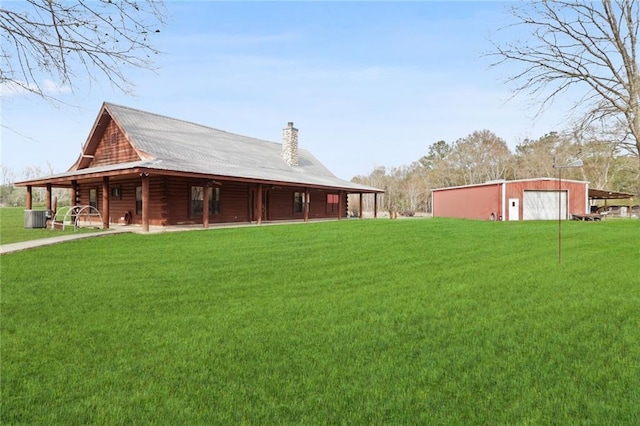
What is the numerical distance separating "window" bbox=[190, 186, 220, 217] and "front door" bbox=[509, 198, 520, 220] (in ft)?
61.6

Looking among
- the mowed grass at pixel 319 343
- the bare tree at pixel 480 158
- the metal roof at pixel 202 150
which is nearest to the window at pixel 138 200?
the metal roof at pixel 202 150

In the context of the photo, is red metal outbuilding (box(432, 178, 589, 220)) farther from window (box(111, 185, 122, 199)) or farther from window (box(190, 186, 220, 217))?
window (box(111, 185, 122, 199))

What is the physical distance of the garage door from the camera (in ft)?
86.2

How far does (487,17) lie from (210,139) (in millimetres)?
16126

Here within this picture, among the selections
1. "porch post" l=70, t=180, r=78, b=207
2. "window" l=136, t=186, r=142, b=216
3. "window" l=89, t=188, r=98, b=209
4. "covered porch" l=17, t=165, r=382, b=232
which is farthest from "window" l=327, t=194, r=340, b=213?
"porch post" l=70, t=180, r=78, b=207

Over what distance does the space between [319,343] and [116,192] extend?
18.7 m

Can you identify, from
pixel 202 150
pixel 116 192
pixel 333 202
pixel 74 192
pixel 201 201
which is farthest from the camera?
pixel 333 202

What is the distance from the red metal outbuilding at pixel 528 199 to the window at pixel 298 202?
42.5ft

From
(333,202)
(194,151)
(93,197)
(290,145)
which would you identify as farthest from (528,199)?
(93,197)

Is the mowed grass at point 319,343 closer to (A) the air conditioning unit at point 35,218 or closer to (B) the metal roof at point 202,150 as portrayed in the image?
(B) the metal roof at point 202,150

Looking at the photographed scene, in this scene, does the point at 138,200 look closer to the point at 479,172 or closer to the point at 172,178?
the point at 172,178

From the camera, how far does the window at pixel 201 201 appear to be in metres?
18.0

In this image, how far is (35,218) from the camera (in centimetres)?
1627

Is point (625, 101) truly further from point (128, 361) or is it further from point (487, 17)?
point (128, 361)
